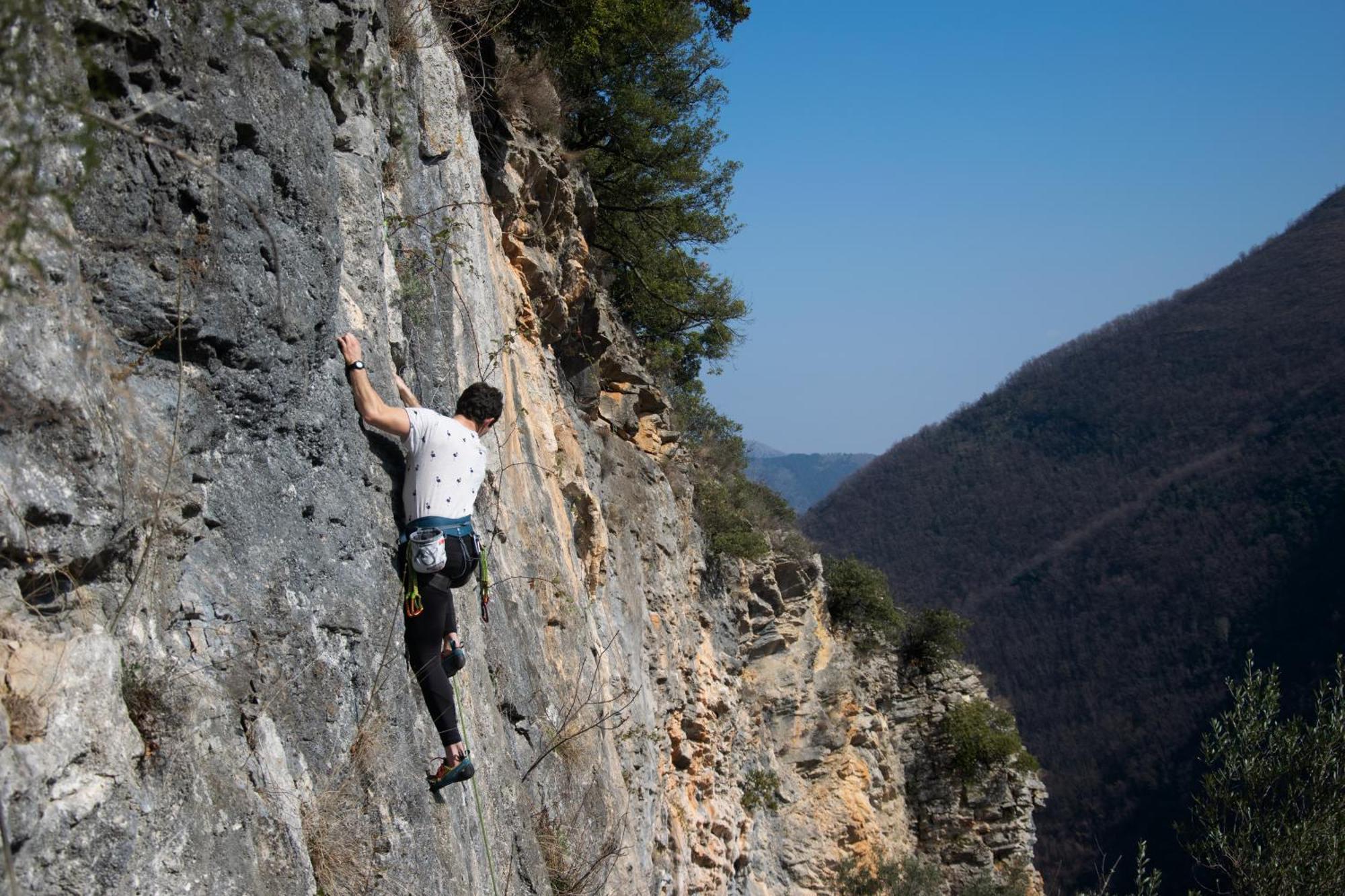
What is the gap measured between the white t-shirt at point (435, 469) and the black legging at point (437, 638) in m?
0.16

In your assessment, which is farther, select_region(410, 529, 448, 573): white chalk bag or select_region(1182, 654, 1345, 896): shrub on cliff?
select_region(1182, 654, 1345, 896): shrub on cliff

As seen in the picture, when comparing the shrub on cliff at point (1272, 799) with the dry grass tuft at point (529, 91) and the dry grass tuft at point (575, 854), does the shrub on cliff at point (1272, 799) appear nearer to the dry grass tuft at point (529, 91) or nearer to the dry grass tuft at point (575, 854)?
the dry grass tuft at point (575, 854)

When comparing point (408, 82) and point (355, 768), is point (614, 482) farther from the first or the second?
point (355, 768)

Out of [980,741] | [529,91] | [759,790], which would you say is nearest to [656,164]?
[529,91]

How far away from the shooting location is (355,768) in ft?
12.4

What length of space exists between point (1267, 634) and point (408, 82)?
5317 cm

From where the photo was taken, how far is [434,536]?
4.46 m

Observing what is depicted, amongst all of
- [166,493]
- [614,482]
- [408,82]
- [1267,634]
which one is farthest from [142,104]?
[1267,634]

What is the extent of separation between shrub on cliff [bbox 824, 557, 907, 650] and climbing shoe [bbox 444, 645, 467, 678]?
1651 centimetres

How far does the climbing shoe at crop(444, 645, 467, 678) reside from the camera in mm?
4566

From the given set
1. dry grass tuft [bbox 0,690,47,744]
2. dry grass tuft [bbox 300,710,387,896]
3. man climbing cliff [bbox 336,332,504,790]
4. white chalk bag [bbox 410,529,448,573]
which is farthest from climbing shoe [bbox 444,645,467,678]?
dry grass tuft [bbox 0,690,47,744]

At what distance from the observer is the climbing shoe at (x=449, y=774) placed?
418cm

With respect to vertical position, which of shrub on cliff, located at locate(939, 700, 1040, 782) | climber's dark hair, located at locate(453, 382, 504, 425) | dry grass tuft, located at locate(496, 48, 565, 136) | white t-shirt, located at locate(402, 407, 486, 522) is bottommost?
shrub on cliff, located at locate(939, 700, 1040, 782)

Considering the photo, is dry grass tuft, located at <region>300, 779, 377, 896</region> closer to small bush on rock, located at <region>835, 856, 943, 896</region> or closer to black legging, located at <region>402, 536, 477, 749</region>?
black legging, located at <region>402, 536, 477, 749</region>
